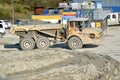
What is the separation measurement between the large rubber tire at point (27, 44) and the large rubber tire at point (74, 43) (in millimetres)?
2480

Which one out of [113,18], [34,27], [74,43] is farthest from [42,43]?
[113,18]

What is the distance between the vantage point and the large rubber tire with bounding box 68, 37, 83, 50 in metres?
26.0

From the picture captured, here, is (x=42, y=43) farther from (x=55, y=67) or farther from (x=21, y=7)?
(x=21, y=7)

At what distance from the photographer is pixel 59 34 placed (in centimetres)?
2652

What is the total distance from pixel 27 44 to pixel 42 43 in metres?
1.02

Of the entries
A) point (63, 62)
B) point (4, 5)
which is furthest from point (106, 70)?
point (4, 5)

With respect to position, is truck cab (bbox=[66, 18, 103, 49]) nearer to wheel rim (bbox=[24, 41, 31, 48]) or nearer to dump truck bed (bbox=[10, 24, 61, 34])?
dump truck bed (bbox=[10, 24, 61, 34])

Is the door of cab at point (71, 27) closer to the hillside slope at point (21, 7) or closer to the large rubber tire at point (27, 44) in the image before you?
the large rubber tire at point (27, 44)

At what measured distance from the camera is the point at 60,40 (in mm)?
26609

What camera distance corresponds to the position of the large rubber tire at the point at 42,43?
86.3 ft

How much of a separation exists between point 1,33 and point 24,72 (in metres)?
20.4

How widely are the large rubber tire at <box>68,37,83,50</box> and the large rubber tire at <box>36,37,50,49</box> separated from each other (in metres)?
1.48

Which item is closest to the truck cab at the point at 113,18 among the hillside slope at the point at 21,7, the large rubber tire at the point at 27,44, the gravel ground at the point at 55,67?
the hillside slope at the point at 21,7

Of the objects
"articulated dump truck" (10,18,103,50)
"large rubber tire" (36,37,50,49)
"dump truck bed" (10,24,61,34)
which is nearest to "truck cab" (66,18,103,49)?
"articulated dump truck" (10,18,103,50)
